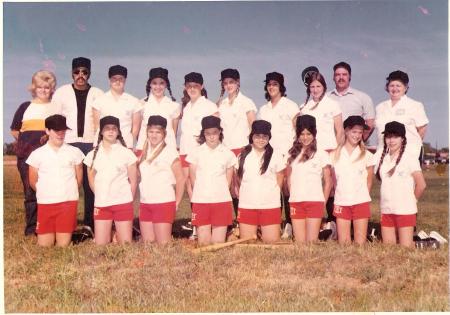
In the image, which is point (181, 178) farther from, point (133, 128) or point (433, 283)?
point (433, 283)

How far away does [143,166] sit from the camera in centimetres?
793

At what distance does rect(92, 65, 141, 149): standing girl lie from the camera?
26.6ft

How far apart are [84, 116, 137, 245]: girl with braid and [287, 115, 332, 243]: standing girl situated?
79.3 inches

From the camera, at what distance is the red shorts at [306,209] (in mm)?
7793

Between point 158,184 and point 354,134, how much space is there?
2.50m

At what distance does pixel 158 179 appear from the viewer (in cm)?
785

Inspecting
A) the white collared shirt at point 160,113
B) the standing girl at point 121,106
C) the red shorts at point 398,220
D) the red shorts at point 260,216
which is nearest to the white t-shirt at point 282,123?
the red shorts at point 260,216

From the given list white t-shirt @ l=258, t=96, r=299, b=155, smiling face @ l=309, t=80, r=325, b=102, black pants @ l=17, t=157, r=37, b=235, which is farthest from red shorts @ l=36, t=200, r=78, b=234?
smiling face @ l=309, t=80, r=325, b=102

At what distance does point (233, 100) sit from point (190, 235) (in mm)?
1939

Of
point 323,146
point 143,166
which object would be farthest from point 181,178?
point 323,146

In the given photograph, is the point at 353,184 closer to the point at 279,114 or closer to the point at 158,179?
the point at 279,114

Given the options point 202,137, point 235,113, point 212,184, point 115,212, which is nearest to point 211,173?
point 212,184

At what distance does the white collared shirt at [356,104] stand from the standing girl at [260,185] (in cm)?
109

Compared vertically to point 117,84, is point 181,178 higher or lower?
lower
